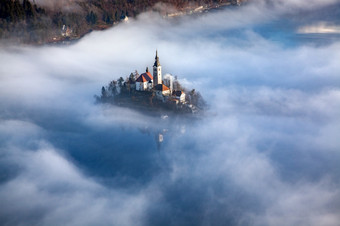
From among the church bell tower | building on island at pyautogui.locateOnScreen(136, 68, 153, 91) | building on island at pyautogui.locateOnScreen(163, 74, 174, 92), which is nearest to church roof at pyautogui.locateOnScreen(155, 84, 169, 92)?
the church bell tower

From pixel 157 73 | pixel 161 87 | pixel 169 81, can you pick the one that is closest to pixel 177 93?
pixel 161 87

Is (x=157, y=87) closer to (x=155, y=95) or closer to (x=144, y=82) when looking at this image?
(x=155, y=95)

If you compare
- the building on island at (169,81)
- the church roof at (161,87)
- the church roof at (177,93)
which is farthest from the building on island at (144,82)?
the church roof at (177,93)

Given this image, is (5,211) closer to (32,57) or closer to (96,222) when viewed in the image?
(96,222)

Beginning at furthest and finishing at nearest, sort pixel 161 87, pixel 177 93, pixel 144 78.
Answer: pixel 144 78 → pixel 177 93 → pixel 161 87

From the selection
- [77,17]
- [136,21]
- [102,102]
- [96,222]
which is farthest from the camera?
[136,21]

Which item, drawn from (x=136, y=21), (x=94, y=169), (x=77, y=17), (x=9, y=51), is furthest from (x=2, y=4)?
(x=94, y=169)

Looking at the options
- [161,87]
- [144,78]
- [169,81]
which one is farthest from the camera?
[169,81]

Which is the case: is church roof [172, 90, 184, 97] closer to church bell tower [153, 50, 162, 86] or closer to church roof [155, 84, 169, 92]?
church roof [155, 84, 169, 92]
